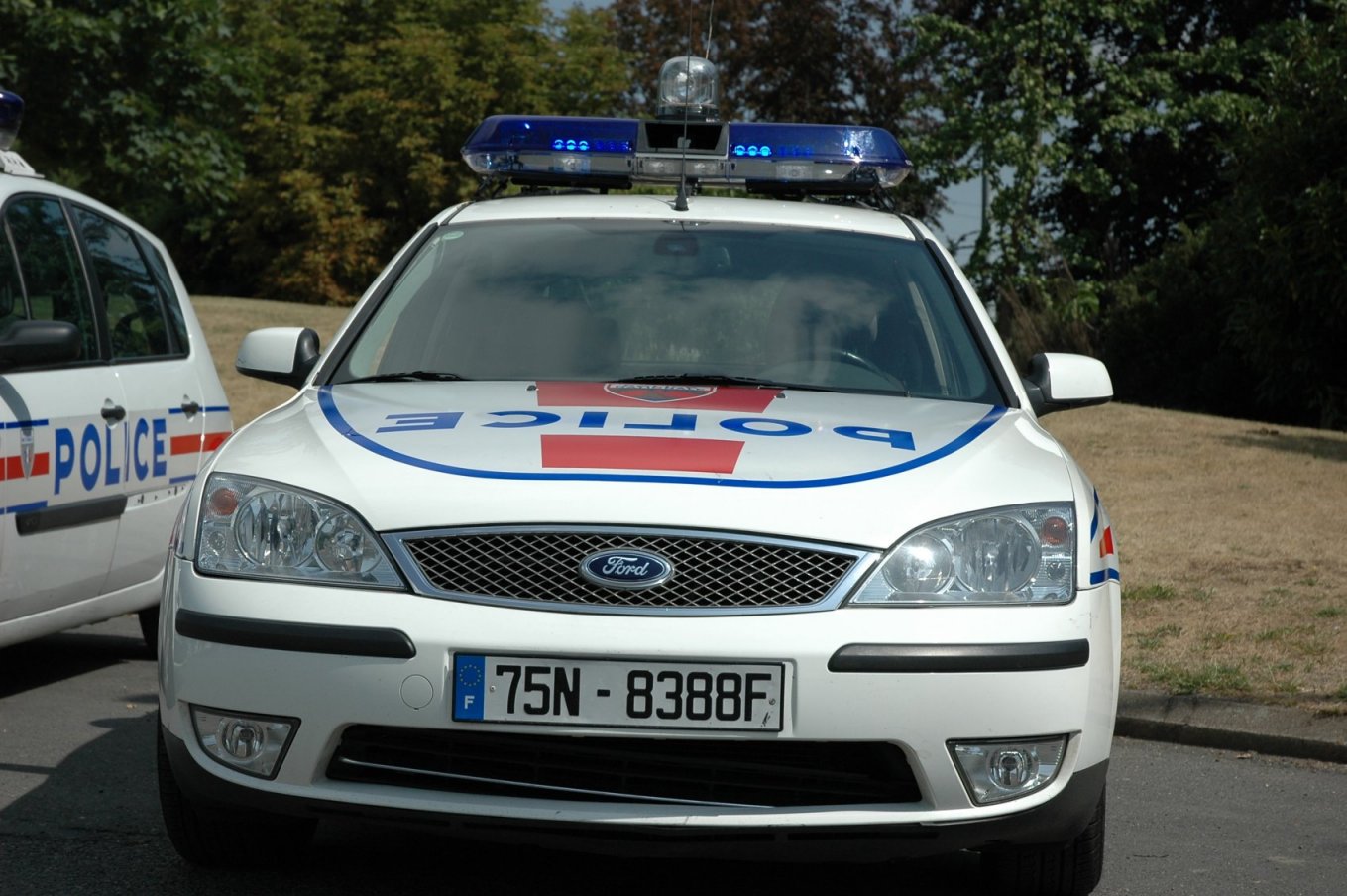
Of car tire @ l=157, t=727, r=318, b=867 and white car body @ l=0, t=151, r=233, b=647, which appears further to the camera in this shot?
white car body @ l=0, t=151, r=233, b=647

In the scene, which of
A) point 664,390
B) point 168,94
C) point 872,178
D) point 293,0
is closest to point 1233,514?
point 872,178

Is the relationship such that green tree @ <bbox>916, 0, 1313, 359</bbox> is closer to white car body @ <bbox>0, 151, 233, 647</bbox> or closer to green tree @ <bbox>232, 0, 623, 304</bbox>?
green tree @ <bbox>232, 0, 623, 304</bbox>

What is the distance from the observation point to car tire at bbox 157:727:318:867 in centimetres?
404

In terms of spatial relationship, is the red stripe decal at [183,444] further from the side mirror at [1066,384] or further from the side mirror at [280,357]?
the side mirror at [1066,384]

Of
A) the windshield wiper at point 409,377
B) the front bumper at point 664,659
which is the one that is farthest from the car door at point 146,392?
the front bumper at point 664,659

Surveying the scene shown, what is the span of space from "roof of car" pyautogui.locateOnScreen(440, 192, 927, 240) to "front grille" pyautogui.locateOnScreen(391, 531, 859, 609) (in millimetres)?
1877

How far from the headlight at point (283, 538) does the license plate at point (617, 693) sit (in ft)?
0.89


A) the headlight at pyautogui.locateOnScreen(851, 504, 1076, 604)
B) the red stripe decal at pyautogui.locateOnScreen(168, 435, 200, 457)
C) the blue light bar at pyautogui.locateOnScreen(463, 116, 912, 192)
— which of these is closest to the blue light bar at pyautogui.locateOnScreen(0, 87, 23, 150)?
the red stripe decal at pyautogui.locateOnScreen(168, 435, 200, 457)

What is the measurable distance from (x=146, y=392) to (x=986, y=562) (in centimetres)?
392

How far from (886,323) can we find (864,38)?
36.2m

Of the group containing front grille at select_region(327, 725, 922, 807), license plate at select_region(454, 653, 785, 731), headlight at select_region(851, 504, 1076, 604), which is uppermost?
headlight at select_region(851, 504, 1076, 604)

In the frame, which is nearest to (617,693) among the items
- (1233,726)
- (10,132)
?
(1233,726)

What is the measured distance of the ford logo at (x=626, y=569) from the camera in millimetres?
3500

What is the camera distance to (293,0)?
176ft
